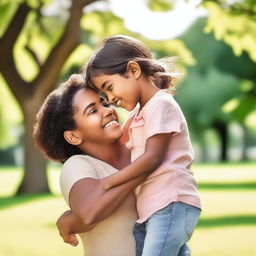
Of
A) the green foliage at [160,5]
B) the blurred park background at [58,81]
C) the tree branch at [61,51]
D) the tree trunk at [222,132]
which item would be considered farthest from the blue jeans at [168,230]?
the tree trunk at [222,132]

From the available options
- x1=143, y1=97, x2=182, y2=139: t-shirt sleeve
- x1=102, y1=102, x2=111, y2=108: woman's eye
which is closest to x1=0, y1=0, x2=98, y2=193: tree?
x1=102, y1=102, x2=111, y2=108: woman's eye

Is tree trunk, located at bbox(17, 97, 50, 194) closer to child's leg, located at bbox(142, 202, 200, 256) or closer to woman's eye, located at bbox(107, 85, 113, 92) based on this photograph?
woman's eye, located at bbox(107, 85, 113, 92)

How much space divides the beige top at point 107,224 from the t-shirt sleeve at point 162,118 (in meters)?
0.35

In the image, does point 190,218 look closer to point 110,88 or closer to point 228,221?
point 110,88

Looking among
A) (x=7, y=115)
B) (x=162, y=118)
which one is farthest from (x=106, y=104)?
(x=7, y=115)

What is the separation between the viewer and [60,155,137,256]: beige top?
4223mm

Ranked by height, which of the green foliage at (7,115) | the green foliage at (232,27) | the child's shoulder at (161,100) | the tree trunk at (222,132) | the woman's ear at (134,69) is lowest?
the tree trunk at (222,132)

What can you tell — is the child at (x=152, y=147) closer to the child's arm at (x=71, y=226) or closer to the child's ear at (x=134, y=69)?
the child's ear at (x=134, y=69)

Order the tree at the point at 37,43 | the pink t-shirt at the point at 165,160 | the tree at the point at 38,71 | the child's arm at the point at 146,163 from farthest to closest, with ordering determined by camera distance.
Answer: the tree at the point at 37,43 < the tree at the point at 38,71 < the pink t-shirt at the point at 165,160 < the child's arm at the point at 146,163

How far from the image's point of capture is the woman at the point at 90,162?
4.08m

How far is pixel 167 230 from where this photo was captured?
4.09 meters

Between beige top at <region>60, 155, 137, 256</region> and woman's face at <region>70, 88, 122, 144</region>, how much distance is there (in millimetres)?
135

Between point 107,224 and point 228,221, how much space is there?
11.1 metres

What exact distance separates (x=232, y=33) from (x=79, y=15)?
150 inches
